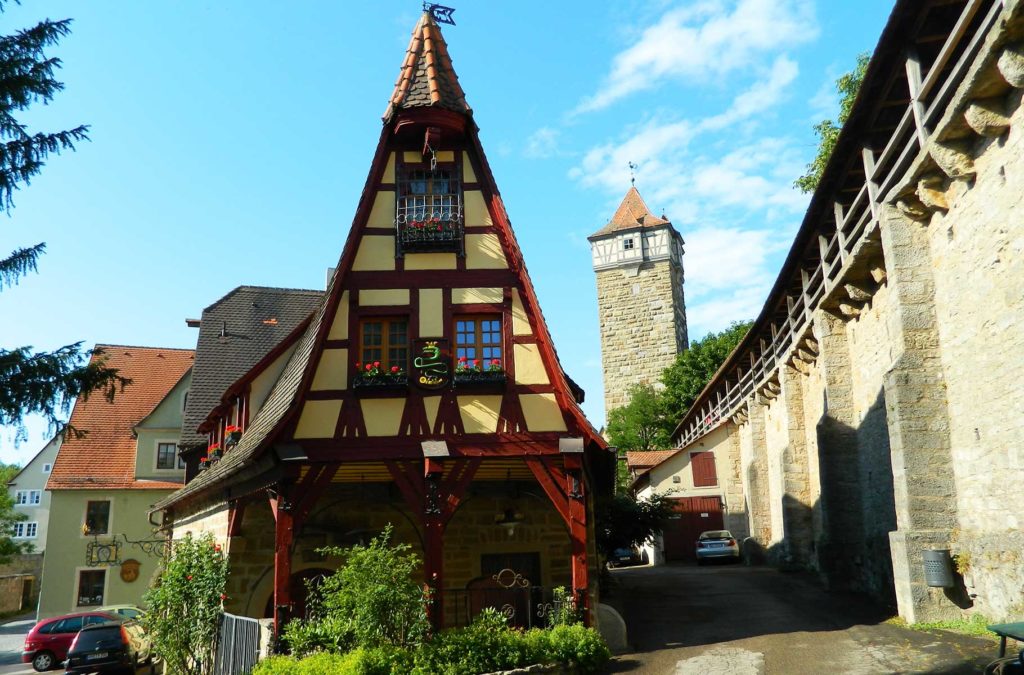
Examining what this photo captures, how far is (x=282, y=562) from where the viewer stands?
12.5 m

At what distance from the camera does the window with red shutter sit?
1345 inches

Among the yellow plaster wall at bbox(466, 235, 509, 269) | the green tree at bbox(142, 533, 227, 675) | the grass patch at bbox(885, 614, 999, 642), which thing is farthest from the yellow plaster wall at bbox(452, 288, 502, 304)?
the grass patch at bbox(885, 614, 999, 642)

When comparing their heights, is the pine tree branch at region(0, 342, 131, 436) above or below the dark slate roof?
below

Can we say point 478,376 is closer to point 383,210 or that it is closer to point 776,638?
point 383,210

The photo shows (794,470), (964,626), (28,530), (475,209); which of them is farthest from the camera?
(28,530)

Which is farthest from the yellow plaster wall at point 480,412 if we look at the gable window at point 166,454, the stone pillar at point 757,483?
the gable window at point 166,454

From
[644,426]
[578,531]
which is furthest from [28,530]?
[578,531]

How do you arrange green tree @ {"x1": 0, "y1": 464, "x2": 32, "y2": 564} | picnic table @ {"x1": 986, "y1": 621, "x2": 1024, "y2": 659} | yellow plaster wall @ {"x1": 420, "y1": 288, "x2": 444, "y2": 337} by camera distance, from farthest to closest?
1. green tree @ {"x1": 0, "y1": 464, "x2": 32, "y2": 564}
2. yellow plaster wall @ {"x1": 420, "y1": 288, "x2": 444, "y2": 337}
3. picnic table @ {"x1": 986, "y1": 621, "x2": 1024, "y2": 659}

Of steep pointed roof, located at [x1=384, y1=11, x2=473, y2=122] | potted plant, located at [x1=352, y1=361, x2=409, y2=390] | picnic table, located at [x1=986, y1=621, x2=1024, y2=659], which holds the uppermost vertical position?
steep pointed roof, located at [x1=384, y1=11, x2=473, y2=122]

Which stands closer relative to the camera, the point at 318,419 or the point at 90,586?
the point at 318,419

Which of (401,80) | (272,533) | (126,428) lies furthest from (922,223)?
(126,428)

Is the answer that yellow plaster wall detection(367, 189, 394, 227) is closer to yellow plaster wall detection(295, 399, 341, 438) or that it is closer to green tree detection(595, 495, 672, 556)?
yellow plaster wall detection(295, 399, 341, 438)

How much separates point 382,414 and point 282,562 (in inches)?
104

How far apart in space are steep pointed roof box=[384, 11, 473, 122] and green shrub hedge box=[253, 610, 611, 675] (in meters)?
8.39
